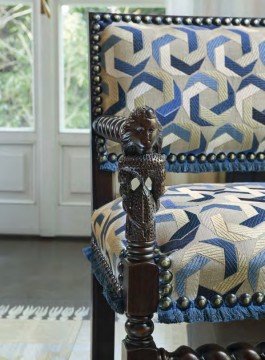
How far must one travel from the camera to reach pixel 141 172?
649 millimetres

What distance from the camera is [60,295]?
1.98m

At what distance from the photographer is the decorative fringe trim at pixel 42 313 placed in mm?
1735

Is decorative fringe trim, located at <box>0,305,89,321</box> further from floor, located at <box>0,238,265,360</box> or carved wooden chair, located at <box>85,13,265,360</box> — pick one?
carved wooden chair, located at <box>85,13,265,360</box>

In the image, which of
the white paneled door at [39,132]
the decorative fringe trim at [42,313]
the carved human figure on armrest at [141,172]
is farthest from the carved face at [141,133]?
the white paneled door at [39,132]

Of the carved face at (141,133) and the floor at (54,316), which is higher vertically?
the carved face at (141,133)

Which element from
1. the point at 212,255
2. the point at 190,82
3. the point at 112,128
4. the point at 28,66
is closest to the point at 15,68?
the point at 28,66

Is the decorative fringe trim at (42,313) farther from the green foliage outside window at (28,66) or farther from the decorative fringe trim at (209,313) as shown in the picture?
the green foliage outside window at (28,66)

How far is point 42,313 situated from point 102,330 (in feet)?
2.00

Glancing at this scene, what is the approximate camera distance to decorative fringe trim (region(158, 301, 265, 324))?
0.71m

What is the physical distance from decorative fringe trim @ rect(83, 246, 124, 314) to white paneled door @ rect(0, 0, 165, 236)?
1.83 m

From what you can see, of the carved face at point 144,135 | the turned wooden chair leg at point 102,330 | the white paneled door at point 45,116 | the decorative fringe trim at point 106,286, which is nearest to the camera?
the carved face at point 144,135

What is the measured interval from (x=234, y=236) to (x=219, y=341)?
52 cm

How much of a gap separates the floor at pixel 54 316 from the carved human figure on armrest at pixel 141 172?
480mm

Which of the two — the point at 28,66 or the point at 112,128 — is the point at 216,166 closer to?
the point at 112,128
